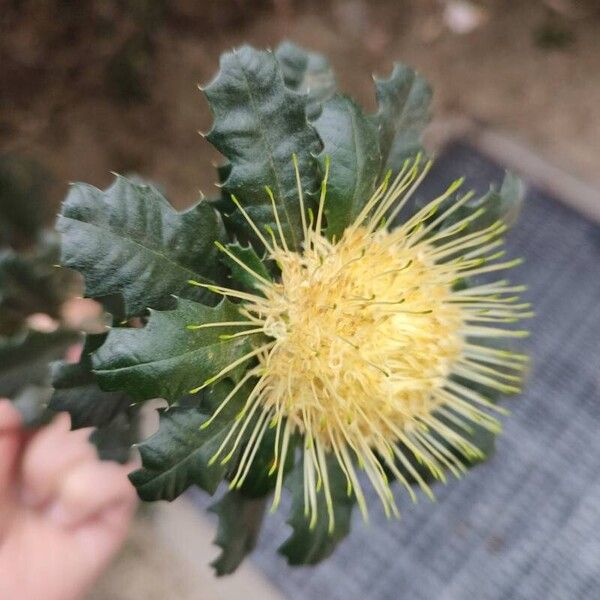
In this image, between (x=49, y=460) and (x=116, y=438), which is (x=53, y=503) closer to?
(x=49, y=460)

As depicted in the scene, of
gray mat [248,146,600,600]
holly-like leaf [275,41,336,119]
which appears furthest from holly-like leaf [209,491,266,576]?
gray mat [248,146,600,600]

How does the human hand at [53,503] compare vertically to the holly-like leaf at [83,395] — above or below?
below

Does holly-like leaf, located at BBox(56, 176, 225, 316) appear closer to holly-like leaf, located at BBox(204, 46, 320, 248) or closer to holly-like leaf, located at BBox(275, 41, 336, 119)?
holly-like leaf, located at BBox(204, 46, 320, 248)

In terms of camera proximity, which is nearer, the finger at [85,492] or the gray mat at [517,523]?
the finger at [85,492]

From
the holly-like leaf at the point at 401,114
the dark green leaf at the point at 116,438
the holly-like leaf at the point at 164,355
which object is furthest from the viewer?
the dark green leaf at the point at 116,438

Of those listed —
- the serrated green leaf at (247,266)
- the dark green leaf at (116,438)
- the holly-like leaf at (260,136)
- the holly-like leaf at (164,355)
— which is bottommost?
A: the dark green leaf at (116,438)

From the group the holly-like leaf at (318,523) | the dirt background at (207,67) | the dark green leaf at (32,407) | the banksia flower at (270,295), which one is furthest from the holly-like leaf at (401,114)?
the dirt background at (207,67)

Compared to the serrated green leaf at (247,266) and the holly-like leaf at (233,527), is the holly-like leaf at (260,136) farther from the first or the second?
the holly-like leaf at (233,527)
